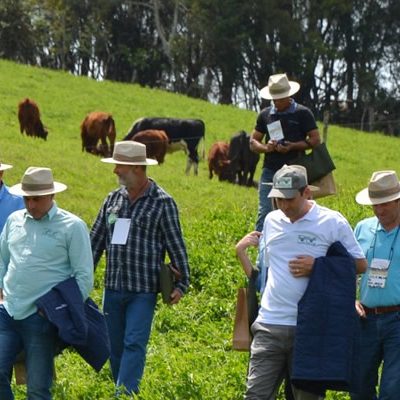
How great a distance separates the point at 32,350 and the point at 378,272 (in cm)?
253

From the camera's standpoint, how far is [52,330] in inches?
295

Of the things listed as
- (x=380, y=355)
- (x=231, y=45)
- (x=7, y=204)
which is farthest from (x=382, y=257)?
(x=231, y=45)

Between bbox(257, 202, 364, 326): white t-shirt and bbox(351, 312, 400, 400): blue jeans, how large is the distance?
66 cm

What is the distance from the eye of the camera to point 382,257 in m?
7.40

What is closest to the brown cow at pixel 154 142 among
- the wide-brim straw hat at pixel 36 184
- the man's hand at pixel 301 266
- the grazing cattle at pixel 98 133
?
the grazing cattle at pixel 98 133

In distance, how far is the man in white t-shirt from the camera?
22.7ft

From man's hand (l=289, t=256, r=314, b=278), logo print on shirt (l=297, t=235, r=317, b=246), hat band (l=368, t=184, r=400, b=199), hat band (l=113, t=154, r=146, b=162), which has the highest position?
hat band (l=368, t=184, r=400, b=199)

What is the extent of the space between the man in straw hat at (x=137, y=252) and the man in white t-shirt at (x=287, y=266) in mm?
1433

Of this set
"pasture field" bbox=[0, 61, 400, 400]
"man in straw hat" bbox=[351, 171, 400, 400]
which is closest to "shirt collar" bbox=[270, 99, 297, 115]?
"pasture field" bbox=[0, 61, 400, 400]

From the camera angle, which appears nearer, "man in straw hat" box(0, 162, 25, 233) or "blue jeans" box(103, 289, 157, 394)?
"blue jeans" box(103, 289, 157, 394)

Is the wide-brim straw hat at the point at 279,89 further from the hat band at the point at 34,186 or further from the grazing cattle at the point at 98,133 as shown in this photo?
the grazing cattle at the point at 98,133

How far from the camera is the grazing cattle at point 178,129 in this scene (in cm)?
2917

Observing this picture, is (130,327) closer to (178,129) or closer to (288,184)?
(288,184)

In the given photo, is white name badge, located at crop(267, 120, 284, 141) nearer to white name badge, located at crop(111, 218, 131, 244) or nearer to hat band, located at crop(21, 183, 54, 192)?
white name badge, located at crop(111, 218, 131, 244)
